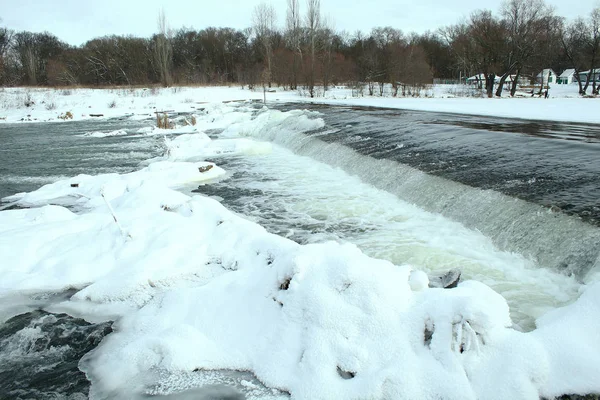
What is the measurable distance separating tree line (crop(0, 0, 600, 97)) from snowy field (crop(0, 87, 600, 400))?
32232 millimetres

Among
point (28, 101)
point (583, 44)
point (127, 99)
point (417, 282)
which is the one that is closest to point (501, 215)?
point (417, 282)

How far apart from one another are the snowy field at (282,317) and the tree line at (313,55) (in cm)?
3223

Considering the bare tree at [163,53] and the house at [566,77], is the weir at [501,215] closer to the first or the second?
the bare tree at [163,53]

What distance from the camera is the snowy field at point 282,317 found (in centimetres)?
256

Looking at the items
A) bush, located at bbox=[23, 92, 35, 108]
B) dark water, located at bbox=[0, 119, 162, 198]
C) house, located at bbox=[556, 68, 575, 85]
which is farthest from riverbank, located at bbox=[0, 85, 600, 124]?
house, located at bbox=[556, 68, 575, 85]

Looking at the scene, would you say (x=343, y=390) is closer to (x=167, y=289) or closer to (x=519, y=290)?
(x=167, y=289)

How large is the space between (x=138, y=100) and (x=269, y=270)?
38863 mm

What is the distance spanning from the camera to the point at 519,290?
4.27 metres

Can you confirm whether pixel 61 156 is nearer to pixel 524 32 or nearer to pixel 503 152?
pixel 503 152

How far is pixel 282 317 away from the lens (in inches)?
126

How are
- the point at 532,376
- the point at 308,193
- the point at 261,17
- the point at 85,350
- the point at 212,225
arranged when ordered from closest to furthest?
the point at 532,376 → the point at 85,350 → the point at 212,225 → the point at 308,193 → the point at 261,17

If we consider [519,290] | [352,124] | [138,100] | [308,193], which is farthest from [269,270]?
[138,100]

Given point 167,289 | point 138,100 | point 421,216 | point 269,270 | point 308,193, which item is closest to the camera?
point 269,270

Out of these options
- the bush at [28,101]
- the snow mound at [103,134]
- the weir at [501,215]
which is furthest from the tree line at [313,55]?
the weir at [501,215]
